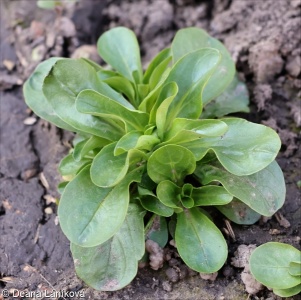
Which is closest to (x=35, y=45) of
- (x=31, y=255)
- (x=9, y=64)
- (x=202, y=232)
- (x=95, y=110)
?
(x=9, y=64)

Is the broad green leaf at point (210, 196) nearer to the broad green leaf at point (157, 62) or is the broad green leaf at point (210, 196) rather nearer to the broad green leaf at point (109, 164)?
the broad green leaf at point (109, 164)

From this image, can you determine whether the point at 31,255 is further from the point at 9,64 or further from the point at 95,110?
the point at 9,64

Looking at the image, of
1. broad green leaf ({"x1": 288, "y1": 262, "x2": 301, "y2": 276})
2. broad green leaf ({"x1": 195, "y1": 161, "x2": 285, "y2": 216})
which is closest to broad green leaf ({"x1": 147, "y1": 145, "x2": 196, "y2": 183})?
broad green leaf ({"x1": 195, "y1": 161, "x2": 285, "y2": 216})

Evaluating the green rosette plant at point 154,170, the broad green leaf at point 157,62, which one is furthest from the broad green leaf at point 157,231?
the broad green leaf at point 157,62

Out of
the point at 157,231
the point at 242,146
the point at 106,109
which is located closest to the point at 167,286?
the point at 157,231

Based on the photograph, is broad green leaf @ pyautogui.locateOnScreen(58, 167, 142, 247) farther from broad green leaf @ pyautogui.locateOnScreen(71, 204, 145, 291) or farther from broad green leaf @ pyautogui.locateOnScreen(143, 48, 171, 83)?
broad green leaf @ pyautogui.locateOnScreen(143, 48, 171, 83)
